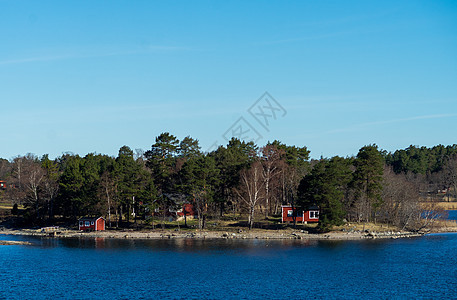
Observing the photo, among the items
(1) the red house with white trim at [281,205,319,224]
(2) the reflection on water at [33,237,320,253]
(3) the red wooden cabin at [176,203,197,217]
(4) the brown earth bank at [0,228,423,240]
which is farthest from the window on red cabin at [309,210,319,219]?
(3) the red wooden cabin at [176,203,197,217]

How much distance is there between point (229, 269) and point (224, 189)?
1632 inches

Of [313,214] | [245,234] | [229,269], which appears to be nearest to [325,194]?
[313,214]

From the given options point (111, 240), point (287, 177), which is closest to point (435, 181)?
point (287, 177)

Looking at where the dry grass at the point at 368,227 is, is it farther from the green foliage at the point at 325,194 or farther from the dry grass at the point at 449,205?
the dry grass at the point at 449,205

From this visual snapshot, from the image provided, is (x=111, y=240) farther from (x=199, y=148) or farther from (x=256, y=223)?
(x=199, y=148)

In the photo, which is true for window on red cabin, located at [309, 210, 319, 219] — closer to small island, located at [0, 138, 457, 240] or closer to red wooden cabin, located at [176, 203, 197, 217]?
small island, located at [0, 138, 457, 240]

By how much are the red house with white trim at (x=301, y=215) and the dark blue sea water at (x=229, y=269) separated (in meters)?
14.5

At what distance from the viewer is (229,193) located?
311ft

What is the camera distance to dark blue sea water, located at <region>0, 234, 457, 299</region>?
147 feet

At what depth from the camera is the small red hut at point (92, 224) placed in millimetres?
87562

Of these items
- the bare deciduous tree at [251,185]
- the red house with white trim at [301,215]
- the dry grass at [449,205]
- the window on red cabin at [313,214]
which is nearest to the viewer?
the bare deciduous tree at [251,185]

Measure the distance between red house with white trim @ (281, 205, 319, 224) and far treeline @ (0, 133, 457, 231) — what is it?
1919 mm

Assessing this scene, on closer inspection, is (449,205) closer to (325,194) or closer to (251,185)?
(325,194)

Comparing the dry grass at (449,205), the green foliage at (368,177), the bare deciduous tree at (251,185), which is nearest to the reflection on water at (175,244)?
the bare deciduous tree at (251,185)
